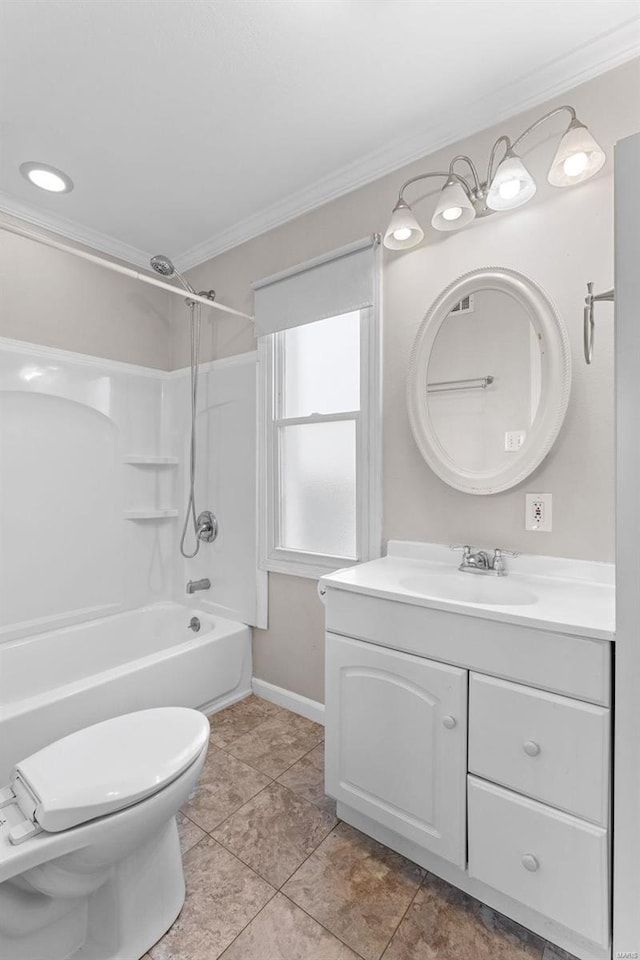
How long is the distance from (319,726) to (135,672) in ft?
2.91

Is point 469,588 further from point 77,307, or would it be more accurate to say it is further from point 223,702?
point 77,307

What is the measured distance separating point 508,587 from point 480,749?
0.48 m

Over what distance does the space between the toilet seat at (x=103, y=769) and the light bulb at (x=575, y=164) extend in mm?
1962

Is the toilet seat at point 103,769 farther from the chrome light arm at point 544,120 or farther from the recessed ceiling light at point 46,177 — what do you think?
the recessed ceiling light at point 46,177

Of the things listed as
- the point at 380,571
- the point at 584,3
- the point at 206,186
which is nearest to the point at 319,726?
the point at 380,571

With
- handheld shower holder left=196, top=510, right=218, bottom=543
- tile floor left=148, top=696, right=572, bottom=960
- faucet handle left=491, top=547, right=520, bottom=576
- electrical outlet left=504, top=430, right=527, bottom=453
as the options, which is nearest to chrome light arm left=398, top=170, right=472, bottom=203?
electrical outlet left=504, top=430, right=527, bottom=453

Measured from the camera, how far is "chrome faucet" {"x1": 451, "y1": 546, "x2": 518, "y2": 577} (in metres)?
1.54

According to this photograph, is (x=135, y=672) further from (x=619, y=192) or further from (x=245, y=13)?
(x=245, y=13)

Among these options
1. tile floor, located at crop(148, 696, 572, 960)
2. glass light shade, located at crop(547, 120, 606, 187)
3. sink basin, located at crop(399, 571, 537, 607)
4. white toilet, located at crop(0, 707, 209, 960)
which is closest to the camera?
white toilet, located at crop(0, 707, 209, 960)

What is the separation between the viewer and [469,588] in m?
1.52

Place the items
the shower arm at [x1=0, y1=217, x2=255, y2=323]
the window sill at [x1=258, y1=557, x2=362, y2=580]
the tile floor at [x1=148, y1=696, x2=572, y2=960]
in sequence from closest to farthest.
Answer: the tile floor at [x1=148, y1=696, x2=572, y2=960], the shower arm at [x1=0, y1=217, x2=255, y2=323], the window sill at [x1=258, y1=557, x2=362, y2=580]

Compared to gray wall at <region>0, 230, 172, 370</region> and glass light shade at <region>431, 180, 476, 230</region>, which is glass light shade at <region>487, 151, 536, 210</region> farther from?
gray wall at <region>0, 230, 172, 370</region>

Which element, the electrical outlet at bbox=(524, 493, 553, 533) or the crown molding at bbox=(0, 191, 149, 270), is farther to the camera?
the crown molding at bbox=(0, 191, 149, 270)

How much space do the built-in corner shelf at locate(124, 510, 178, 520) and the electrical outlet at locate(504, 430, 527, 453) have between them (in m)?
1.99
